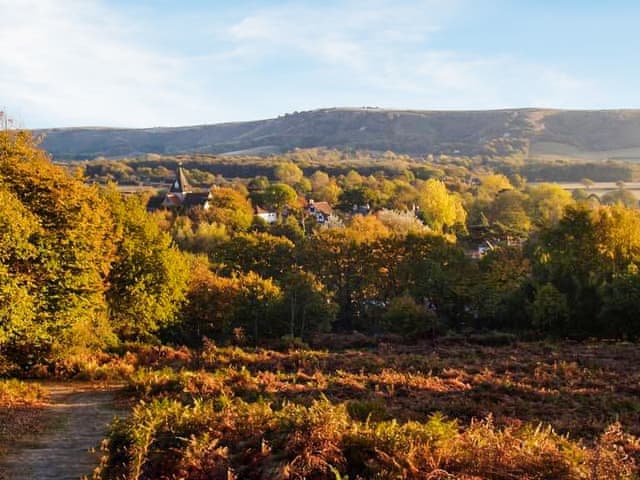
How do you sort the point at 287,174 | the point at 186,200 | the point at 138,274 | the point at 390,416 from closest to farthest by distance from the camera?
the point at 390,416
the point at 138,274
the point at 186,200
the point at 287,174

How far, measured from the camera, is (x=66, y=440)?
35.3ft

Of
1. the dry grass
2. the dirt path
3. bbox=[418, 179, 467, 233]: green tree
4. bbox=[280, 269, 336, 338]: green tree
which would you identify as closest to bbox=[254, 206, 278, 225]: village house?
bbox=[418, 179, 467, 233]: green tree

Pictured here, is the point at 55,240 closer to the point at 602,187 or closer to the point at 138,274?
the point at 138,274

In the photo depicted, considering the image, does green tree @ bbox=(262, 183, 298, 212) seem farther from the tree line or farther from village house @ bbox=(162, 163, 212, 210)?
the tree line

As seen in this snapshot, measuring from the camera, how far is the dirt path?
8.83m

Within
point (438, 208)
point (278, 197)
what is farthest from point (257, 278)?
point (278, 197)

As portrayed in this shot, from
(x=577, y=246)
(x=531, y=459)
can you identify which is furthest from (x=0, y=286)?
(x=577, y=246)

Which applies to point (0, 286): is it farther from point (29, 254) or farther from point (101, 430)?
point (101, 430)

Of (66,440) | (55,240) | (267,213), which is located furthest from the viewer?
(267,213)

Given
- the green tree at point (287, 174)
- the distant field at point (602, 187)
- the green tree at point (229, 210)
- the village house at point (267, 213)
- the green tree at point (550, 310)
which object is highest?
the green tree at point (287, 174)

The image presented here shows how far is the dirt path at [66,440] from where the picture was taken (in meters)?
8.83

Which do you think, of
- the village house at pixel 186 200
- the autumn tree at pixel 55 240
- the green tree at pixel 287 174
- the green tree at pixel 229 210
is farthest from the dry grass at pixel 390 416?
the green tree at pixel 287 174

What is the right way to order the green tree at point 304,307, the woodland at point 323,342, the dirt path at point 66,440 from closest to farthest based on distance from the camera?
the woodland at point 323,342, the dirt path at point 66,440, the green tree at point 304,307

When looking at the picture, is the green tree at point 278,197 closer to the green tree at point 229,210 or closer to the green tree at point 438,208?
the green tree at point 229,210
